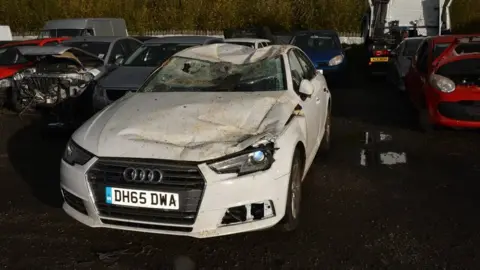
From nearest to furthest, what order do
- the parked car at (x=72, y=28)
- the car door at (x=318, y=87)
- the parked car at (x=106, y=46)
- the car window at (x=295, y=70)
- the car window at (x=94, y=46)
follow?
1. the car window at (x=295, y=70)
2. the car door at (x=318, y=87)
3. the parked car at (x=106, y=46)
4. the car window at (x=94, y=46)
5. the parked car at (x=72, y=28)

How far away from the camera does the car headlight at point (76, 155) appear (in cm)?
377

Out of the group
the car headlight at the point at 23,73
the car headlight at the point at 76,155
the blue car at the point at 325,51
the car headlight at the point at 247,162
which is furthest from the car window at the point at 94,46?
the car headlight at the point at 247,162

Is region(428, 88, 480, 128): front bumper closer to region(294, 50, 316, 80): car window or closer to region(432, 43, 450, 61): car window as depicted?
region(432, 43, 450, 61): car window

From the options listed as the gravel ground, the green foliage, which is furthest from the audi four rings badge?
the green foliage

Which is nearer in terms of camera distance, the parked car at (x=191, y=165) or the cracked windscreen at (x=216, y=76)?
the parked car at (x=191, y=165)

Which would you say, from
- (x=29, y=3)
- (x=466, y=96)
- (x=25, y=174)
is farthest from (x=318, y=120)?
(x=29, y=3)

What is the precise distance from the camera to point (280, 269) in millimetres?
3559

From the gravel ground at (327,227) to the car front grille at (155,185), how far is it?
1.17 ft

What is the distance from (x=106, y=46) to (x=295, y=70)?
23.1 ft

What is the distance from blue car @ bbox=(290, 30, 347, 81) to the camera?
13102 millimetres

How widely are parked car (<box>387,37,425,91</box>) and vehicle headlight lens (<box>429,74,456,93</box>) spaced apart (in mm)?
3508

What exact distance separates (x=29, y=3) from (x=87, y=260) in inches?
1071

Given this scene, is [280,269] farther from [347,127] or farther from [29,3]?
[29,3]

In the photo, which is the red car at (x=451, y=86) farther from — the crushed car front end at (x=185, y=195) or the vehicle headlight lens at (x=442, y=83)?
the crushed car front end at (x=185, y=195)
